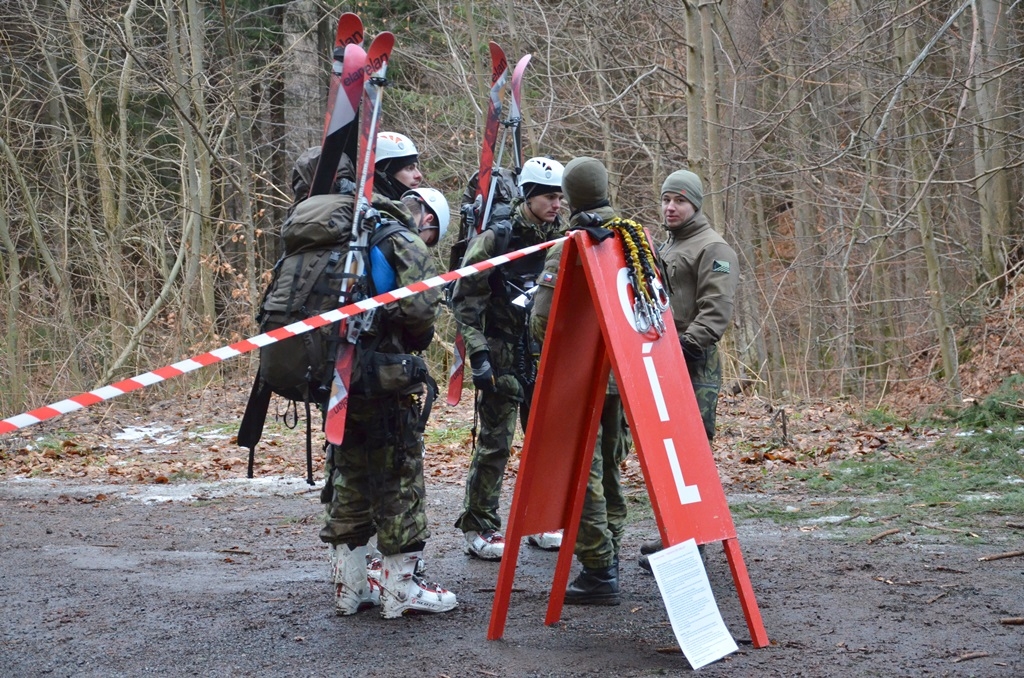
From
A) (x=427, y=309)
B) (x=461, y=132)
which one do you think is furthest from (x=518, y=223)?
(x=461, y=132)

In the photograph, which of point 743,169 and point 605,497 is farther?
point 743,169

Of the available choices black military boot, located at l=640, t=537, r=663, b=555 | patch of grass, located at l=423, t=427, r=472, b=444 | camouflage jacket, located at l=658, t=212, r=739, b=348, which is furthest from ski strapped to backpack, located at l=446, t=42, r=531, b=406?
patch of grass, located at l=423, t=427, r=472, b=444

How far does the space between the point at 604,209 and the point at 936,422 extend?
5948mm

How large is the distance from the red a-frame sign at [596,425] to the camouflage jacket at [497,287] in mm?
1357

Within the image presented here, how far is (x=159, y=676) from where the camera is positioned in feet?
13.7

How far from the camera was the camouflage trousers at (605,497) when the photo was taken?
494 centimetres

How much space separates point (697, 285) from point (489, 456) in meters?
1.55

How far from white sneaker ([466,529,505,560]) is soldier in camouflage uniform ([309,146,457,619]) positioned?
3.46 feet

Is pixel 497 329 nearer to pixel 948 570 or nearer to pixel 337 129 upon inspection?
pixel 337 129

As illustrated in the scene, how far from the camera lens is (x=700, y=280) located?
565 cm

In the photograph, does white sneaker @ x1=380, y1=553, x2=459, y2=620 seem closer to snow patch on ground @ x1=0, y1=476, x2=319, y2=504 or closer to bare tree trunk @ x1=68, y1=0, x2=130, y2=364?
snow patch on ground @ x1=0, y1=476, x2=319, y2=504

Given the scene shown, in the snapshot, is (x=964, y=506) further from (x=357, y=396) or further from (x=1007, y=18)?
(x=1007, y=18)

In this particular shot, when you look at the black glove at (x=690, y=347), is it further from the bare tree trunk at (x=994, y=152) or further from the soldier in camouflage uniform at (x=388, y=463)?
the bare tree trunk at (x=994, y=152)

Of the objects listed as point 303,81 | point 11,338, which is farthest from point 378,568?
point 303,81
